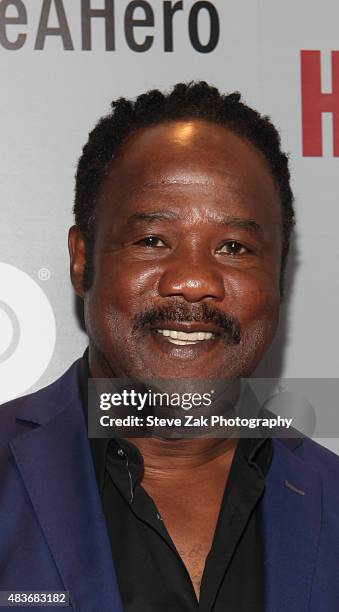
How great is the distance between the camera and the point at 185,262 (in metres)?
1.38

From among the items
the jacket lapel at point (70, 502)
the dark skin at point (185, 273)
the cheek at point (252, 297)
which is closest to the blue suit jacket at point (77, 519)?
the jacket lapel at point (70, 502)

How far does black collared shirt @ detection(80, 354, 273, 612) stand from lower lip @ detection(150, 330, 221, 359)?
0.54 feet

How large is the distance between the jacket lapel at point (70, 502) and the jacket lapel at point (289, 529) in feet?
0.86

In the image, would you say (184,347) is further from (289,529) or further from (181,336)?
(289,529)

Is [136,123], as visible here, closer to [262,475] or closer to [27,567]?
[262,475]

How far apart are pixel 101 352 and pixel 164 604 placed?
435 mm

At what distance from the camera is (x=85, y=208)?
5.37 feet

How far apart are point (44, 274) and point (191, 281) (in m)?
0.57

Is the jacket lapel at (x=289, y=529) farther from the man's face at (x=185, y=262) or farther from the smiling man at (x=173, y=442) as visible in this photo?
the man's face at (x=185, y=262)

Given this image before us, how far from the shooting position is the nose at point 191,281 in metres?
1.36

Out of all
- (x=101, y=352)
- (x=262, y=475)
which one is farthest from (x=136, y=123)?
(x=262, y=475)

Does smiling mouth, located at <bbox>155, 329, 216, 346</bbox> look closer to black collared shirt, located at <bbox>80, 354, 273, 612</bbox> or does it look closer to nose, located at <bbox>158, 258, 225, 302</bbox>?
nose, located at <bbox>158, 258, 225, 302</bbox>

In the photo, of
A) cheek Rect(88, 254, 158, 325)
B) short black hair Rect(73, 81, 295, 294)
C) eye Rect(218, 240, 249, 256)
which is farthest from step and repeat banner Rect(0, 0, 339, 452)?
eye Rect(218, 240, 249, 256)

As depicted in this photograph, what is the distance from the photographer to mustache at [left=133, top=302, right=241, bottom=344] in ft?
4.58
